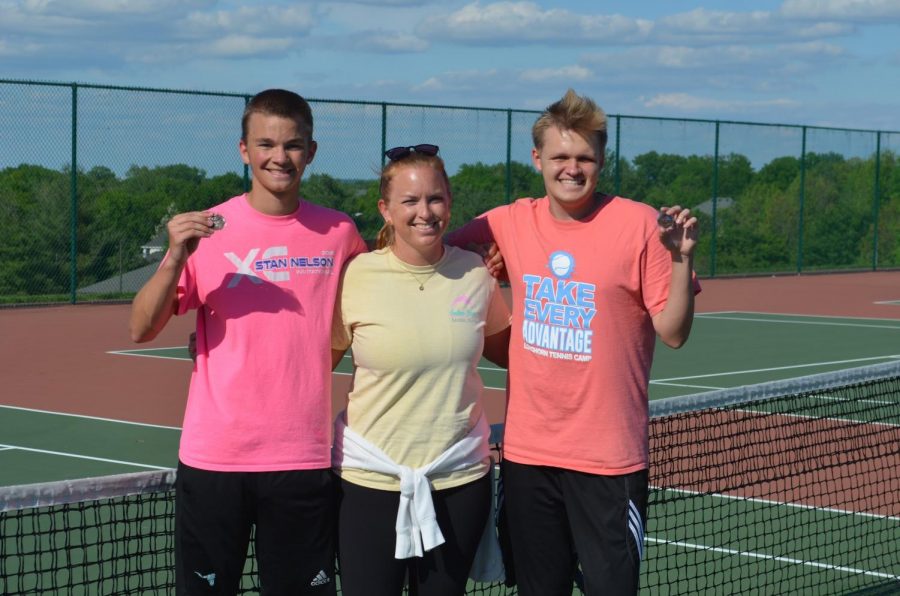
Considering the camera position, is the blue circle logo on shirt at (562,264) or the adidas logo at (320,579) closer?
the adidas logo at (320,579)

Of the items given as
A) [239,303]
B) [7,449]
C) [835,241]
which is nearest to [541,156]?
[239,303]

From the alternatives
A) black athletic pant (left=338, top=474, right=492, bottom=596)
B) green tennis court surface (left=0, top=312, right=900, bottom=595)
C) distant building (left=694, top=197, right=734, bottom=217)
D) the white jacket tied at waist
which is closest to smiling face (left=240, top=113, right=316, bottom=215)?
the white jacket tied at waist

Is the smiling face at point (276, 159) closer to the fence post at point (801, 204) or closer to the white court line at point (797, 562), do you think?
the white court line at point (797, 562)

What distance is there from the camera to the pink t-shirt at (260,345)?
3.58 m

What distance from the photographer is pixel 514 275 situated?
154 inches

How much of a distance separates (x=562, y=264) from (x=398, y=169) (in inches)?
19.8

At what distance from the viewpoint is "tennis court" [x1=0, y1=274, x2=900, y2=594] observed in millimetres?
6406

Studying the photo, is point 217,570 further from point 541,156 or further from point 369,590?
point 541,156

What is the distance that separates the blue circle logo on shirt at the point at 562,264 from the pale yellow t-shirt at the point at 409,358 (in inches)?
8.9

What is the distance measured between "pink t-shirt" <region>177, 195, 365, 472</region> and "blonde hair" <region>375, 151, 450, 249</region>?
6.8 inches

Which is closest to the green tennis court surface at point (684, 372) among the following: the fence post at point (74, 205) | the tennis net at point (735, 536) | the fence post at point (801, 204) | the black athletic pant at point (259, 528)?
the tennis net at point (735, 536)

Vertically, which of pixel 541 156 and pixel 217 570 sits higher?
pixel 541 156

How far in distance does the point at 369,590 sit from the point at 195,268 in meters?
0.93

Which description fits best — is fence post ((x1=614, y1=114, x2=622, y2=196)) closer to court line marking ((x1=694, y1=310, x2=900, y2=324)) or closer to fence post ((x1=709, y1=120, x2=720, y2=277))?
fence post ((x1=709, y1=120, x2=720, y2=277))
